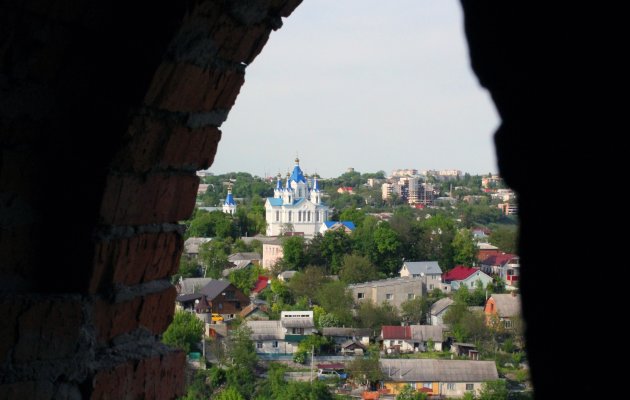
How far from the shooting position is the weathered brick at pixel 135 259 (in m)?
1.00

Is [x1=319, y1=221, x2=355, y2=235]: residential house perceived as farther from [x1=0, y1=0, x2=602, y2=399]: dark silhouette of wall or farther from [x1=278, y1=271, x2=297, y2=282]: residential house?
[x1=0, y1=0, x2=602, y2=399]: dark silhouette of wall

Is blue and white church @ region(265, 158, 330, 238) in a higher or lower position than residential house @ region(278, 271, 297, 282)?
higher

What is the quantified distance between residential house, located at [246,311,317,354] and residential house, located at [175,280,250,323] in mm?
2174

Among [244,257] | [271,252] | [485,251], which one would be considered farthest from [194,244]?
[485,251]

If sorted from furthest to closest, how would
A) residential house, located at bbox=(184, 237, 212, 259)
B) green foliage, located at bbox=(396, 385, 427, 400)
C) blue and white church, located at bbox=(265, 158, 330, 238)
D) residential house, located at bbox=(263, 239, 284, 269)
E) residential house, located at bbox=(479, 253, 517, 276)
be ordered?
1. blue and white church, located at bbox=(265, 158, 330, 238)
2. residential house, located at bbox=(184, 237, 212, 259)
3. residential house, located at bbox=(263, 239, 284, 269)
4. residential house, located at bbox=(479, 253, 517, 276)
5. green foliage, located at bbox=(396, 385, 427, 400)

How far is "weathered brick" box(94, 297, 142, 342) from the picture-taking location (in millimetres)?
1010

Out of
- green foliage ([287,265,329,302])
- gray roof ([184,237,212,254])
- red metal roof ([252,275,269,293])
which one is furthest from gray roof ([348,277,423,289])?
gray roof ([184,237,212,254])

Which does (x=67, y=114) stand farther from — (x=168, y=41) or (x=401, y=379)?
(x=401, y=379)

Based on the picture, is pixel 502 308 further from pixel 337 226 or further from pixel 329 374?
pixel 337 226

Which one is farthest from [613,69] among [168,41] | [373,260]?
[373,260]

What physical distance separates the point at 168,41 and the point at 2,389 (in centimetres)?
36

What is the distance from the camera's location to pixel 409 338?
25359mm

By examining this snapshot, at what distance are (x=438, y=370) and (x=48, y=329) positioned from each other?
68.6 feet

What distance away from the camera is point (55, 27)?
92 centimetres
